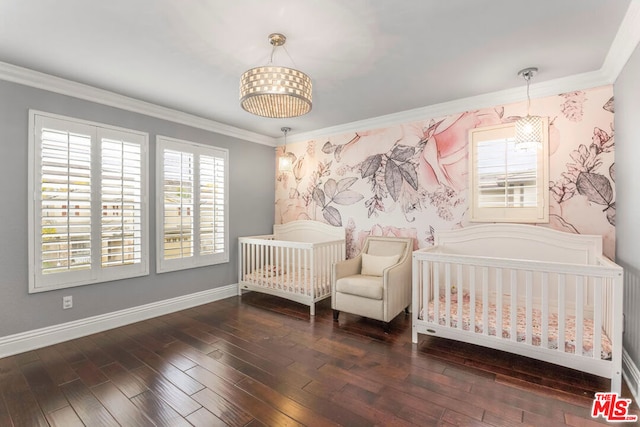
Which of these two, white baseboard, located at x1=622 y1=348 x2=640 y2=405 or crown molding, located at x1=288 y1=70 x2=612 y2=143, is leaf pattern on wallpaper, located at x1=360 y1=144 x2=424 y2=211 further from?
white baseboard, located at x1=622 y1=348 x2=640 y2=405

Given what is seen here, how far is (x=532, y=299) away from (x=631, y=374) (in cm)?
69

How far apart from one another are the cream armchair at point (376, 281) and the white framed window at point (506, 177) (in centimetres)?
92

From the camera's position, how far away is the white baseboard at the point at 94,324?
8.45 feet

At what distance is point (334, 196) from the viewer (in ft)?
14.2

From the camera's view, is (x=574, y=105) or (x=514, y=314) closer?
(x=514, y=314)

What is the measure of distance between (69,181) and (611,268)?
14.5ft

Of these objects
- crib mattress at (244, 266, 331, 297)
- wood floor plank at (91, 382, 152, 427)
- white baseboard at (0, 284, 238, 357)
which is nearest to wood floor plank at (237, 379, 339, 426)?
wood floor plank at (91, 382, 152, 427)

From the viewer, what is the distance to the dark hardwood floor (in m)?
1.77

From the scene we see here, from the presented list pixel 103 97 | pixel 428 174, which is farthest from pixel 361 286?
pixel 103 97

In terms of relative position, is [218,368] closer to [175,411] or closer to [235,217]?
[175,411]

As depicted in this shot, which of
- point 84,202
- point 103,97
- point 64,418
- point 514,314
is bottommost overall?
point 64,418

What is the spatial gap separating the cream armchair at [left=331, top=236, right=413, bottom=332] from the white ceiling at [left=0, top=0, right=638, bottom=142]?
1.76m

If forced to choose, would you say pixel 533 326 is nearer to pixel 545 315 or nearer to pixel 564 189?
pixel 545 315

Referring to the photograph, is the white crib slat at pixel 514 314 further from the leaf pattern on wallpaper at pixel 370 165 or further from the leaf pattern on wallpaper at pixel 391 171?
the leaf pattern on wallpaper at pixel 370 165
